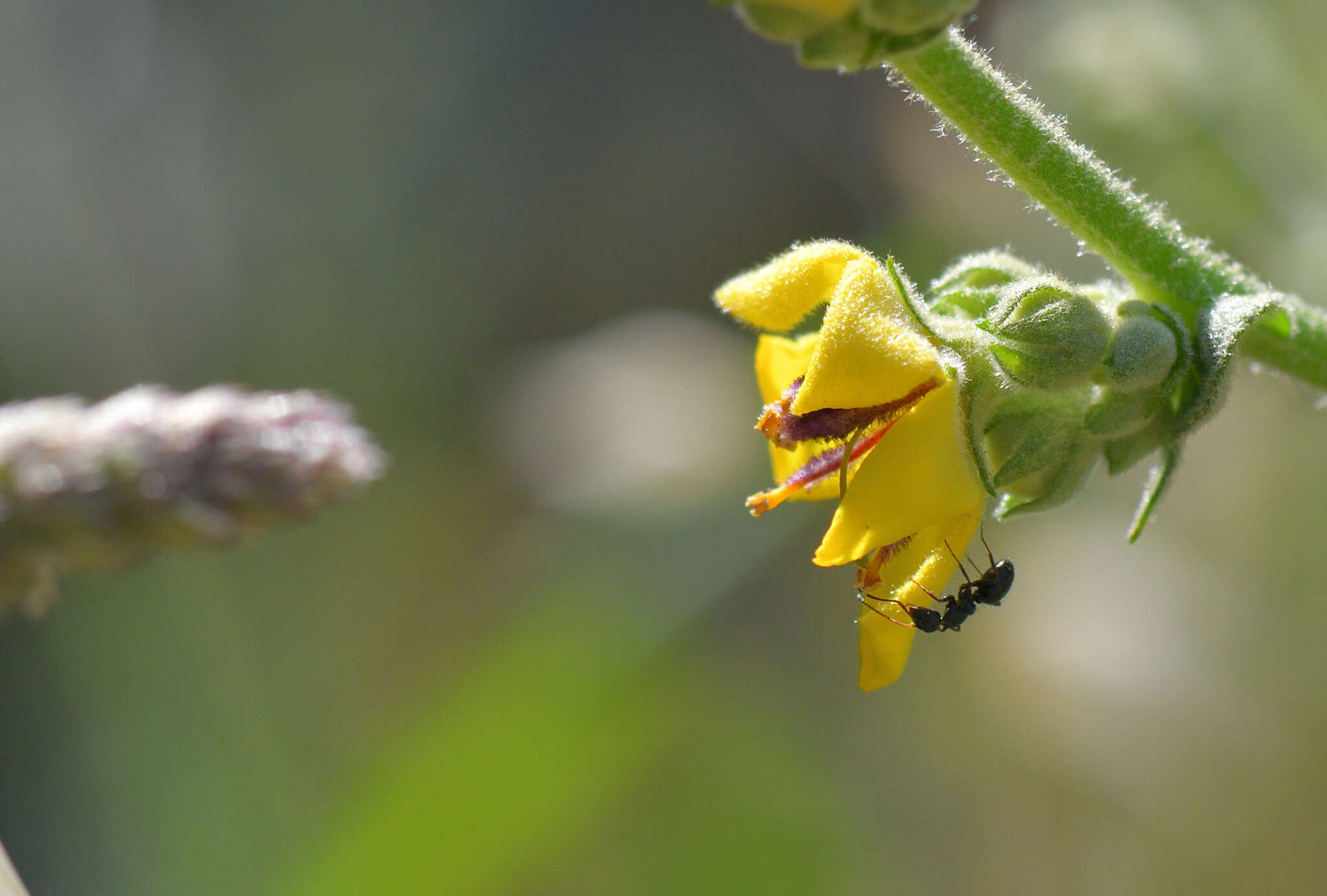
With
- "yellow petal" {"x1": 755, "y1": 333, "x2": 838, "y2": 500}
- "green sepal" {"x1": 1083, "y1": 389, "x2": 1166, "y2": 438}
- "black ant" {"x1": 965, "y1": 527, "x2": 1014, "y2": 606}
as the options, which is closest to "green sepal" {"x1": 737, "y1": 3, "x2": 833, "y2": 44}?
"yellow petal" {"x1": 755, "y1": 333, "x2": 838, "y2": 500}

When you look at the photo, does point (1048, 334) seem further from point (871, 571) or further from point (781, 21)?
point (781, 21)

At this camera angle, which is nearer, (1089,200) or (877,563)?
(1089,200)

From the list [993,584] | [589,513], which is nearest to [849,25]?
[993,584]

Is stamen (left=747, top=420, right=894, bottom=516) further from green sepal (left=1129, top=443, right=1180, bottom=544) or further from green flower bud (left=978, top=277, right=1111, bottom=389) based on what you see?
green sepal (left=1129, top=443, right=1180, bottom=544)

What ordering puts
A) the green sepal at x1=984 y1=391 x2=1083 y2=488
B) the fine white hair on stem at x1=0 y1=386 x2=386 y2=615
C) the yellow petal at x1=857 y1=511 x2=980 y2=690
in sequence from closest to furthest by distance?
the fine white hair on stem at x1=0 y1=386 x2=386 y2=615 < the yellow petal at x1=857 y1=511 x2=980 y2=690 < the green sepal at x1=984 y1=391 x2=1083 y2=488

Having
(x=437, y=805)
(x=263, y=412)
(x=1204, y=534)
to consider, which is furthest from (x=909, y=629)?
(x=1204, y=534)

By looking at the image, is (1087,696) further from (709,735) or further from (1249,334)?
(1249,334)
